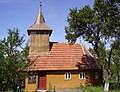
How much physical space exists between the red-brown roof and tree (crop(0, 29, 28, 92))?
618 inches

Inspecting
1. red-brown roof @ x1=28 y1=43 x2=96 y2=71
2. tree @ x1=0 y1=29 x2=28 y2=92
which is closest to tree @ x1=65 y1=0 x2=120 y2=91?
red-brown roof @ x1=28 y1=43 x2=96 y2=71

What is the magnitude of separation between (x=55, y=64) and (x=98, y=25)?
1100cm

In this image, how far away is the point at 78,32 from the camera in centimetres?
3672

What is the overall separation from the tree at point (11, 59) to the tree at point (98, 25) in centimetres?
1299

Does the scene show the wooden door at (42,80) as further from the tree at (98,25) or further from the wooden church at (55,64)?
the tree at (98,25)

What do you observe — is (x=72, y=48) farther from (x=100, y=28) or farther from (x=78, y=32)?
(x=100, y=28)

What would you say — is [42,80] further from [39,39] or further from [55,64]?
[39,39]

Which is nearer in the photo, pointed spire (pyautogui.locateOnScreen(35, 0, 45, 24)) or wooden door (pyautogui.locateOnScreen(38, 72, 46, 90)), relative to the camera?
wooden door (pyautogui.locateOnScreen(38, 72, 46, 90))

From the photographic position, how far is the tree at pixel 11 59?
844 inches

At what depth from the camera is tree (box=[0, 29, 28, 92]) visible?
21.4 meters

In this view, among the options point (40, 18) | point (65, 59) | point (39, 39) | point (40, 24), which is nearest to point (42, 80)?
point (65, 59)

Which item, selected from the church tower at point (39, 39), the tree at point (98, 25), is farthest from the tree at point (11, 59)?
the church tower at point (39, 39)

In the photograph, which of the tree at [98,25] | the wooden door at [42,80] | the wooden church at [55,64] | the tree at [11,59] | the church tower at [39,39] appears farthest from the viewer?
the church tower at [39,39]

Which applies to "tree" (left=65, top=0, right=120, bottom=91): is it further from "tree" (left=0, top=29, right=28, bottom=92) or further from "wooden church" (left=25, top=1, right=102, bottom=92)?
"tree" (left=0, top=29, right=28, bottom=92)
